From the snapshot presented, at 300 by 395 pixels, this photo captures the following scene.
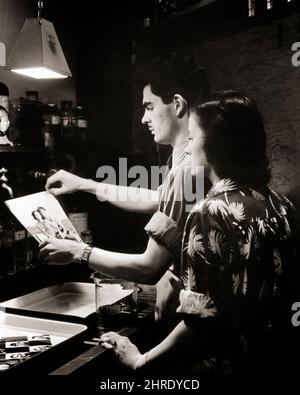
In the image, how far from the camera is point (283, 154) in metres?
1.87

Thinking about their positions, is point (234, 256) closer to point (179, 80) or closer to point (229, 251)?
point (229, 251)

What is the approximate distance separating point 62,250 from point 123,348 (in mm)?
498

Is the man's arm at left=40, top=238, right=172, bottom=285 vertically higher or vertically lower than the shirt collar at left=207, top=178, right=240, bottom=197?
lower

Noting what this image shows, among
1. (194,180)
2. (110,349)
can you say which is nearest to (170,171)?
(194,180)

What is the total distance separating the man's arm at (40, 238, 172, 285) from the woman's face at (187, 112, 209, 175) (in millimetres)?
374

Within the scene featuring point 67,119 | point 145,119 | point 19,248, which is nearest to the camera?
point 145,119

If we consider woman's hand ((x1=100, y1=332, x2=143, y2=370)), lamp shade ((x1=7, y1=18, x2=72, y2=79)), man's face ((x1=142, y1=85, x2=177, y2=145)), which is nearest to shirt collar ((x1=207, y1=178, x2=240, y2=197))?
man's face ((x1=142, y1=85, x2=177, y2=145))

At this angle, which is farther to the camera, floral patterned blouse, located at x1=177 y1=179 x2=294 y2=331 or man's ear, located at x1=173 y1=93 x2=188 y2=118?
man's ear, located at x1=173 y1=93 x2=188 y2=118

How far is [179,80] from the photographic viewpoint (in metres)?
1.98

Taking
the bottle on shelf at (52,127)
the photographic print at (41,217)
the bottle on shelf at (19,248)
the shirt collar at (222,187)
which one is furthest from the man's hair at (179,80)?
the bottle on shelf at (19,248)

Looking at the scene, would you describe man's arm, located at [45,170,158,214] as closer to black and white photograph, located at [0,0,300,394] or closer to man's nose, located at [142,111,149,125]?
black and white photograph, located at [0,0,300,394]

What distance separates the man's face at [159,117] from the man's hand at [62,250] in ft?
2.06

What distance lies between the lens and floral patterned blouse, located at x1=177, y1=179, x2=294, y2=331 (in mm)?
1726

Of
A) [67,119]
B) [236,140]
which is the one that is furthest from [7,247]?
[236,140]
